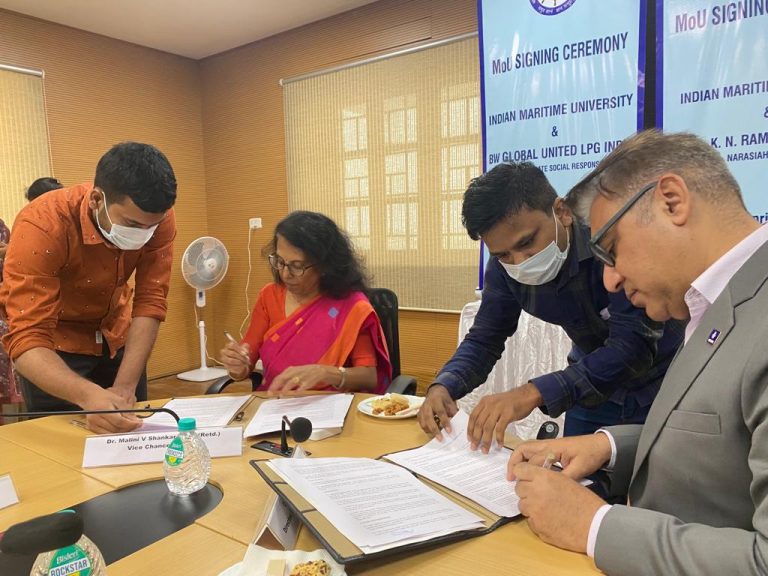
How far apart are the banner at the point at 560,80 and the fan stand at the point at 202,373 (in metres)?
3.00

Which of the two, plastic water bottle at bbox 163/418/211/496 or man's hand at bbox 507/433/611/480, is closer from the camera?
man's hand at bbox 507/433/611/480

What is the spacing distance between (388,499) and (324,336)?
1.20 meters

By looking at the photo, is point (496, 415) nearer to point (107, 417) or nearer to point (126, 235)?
point (107, 417)

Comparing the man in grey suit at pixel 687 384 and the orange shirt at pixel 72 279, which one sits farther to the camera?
the orange shirt at pixel 72 279

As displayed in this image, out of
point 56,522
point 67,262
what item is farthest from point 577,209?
point 67,262

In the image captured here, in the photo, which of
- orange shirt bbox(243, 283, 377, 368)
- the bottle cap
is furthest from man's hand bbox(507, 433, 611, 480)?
orange shirt bbox(243, 283, 377, 368)

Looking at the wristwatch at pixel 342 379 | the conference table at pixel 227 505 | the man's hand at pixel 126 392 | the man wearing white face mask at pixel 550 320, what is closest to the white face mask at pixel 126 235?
the man's hand at pixel 126 392

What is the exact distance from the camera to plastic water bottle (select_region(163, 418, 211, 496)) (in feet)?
3.63

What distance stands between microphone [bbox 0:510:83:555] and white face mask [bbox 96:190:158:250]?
52.1 inches

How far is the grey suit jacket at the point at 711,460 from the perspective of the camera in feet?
2.19

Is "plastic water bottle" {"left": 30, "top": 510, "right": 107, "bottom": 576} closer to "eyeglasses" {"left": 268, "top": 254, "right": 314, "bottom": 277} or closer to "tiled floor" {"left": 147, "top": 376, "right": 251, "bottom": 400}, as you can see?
"eyeglasses" {"left": 268, "top": 254, "right": 314, "bottom": 277}

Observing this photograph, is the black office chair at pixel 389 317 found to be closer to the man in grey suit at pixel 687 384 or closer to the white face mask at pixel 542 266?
the white face mask at pixel 542 266

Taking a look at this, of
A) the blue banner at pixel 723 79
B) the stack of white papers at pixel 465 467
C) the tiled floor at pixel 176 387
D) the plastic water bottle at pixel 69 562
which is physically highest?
the blue banner at pixel 723 79

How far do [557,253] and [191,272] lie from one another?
3629 mm
